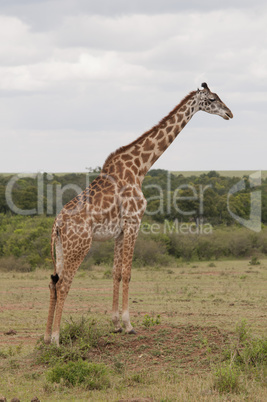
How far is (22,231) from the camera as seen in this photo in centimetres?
2788

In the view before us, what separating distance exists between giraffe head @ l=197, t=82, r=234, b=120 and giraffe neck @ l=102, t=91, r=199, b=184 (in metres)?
0.09

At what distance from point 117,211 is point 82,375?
8.04ft

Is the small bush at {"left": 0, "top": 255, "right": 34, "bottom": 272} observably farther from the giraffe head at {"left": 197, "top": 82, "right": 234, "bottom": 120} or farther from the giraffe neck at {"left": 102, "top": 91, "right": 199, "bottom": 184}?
the giraffe head at {"left": 197, "top": 82, "right": 234, "bottom": 120}

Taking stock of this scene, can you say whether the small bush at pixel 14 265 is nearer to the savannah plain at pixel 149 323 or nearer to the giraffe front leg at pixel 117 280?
the savannah plain at pixel 149 323

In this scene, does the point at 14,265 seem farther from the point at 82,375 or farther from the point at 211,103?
the point at 82,375

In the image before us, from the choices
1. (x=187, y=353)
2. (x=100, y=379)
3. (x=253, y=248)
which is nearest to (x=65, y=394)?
(x=100, y=379)

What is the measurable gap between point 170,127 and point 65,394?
4317 millimetres

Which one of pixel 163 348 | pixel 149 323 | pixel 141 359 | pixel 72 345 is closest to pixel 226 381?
pixel 141 359

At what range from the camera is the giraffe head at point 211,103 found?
9195mm

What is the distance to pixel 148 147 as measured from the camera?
905 centimetres

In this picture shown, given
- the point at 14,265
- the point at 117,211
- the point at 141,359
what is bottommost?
the point at 14,265

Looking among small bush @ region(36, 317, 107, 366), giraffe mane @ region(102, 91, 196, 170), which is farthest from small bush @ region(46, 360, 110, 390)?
giraffe mane @ region(102, 91, 196, 170)

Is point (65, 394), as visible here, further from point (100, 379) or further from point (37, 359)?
point (37, 359)

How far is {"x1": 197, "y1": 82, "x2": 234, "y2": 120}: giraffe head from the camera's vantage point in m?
9.20
